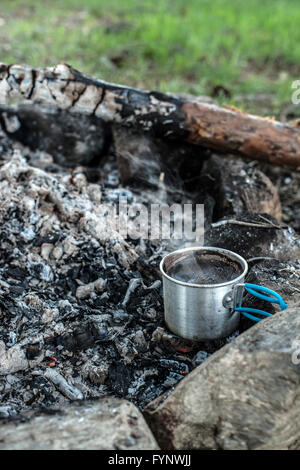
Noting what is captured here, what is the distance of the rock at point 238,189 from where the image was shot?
323cm

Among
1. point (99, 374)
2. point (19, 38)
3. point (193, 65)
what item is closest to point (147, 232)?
point (99, 374)

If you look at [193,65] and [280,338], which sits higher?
[193,65]

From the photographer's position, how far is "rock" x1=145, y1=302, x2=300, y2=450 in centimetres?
148

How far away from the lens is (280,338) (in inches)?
65.1

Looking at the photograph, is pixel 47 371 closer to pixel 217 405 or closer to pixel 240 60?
pixel 217 405

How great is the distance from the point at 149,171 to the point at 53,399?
78.5 inches

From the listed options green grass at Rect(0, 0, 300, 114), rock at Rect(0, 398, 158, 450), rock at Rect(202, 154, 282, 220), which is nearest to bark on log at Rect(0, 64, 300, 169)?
rock at Rect(202, 154, 282, 220)

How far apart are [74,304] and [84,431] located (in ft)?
3.60

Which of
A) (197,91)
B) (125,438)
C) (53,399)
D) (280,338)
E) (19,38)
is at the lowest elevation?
(53,399)
